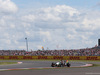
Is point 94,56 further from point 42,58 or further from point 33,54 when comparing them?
point 33,54

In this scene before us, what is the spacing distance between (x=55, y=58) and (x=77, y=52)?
18.4 feet

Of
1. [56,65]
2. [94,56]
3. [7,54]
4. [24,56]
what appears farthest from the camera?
[7,54]

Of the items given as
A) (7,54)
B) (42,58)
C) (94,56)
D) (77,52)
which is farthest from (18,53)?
(94,56)

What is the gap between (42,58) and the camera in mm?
57156

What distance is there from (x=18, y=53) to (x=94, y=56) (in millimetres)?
23116

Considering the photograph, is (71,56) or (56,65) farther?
(71,56)

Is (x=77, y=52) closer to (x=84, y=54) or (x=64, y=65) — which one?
(x=84, y=54)

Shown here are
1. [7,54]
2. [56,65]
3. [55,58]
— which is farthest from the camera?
[7,54]

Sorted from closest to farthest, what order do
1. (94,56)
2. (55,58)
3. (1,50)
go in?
1. (94,56)
2. (55,58)
3. (1,50)

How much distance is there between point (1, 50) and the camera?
68938 mm

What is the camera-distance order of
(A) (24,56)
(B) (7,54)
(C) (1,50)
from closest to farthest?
(A) (24,56) < (B) (7,54) < (C) (1,50)

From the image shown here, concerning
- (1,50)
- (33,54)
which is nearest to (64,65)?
(33,54)

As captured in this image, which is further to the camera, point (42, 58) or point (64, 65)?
point (42, 58)

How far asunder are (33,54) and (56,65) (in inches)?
1379
